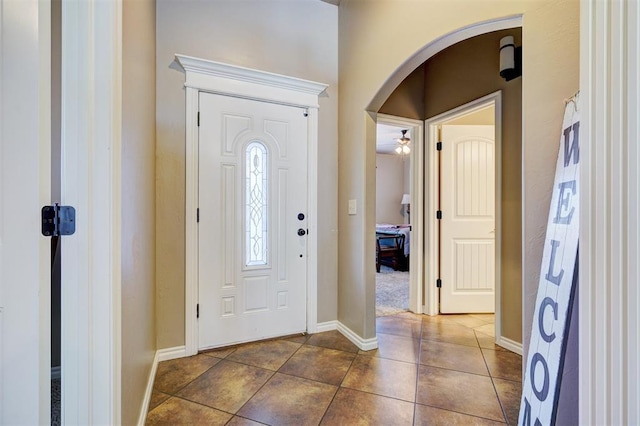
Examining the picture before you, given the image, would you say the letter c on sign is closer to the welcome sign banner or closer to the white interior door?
the welcome sign banner

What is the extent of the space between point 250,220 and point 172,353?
1.16 m

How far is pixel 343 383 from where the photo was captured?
183 cm

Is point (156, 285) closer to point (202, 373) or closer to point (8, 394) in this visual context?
point (202, 373)

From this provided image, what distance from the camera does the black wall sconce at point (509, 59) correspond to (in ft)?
7.13

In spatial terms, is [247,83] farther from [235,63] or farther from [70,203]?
[70,203]

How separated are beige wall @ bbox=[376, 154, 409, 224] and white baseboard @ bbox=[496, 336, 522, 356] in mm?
5730

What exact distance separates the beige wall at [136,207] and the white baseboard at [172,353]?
0.91ft

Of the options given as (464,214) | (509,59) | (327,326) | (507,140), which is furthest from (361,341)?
(509,59)

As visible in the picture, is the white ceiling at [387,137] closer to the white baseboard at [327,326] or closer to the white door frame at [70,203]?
the white baseboard at [327,326]

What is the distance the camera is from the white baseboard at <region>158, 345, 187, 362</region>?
2.11 m

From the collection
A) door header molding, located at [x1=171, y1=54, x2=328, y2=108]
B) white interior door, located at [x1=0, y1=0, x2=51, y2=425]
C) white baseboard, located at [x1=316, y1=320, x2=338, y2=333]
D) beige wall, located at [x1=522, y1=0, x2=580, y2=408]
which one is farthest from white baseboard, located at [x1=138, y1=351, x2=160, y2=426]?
door header molding, located at [x1=171, y1=54, x2=328, y2=108]

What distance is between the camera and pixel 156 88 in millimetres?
2113

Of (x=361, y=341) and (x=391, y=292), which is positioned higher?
(x=361, y=341)

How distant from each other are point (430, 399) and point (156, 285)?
1980 millimetres
